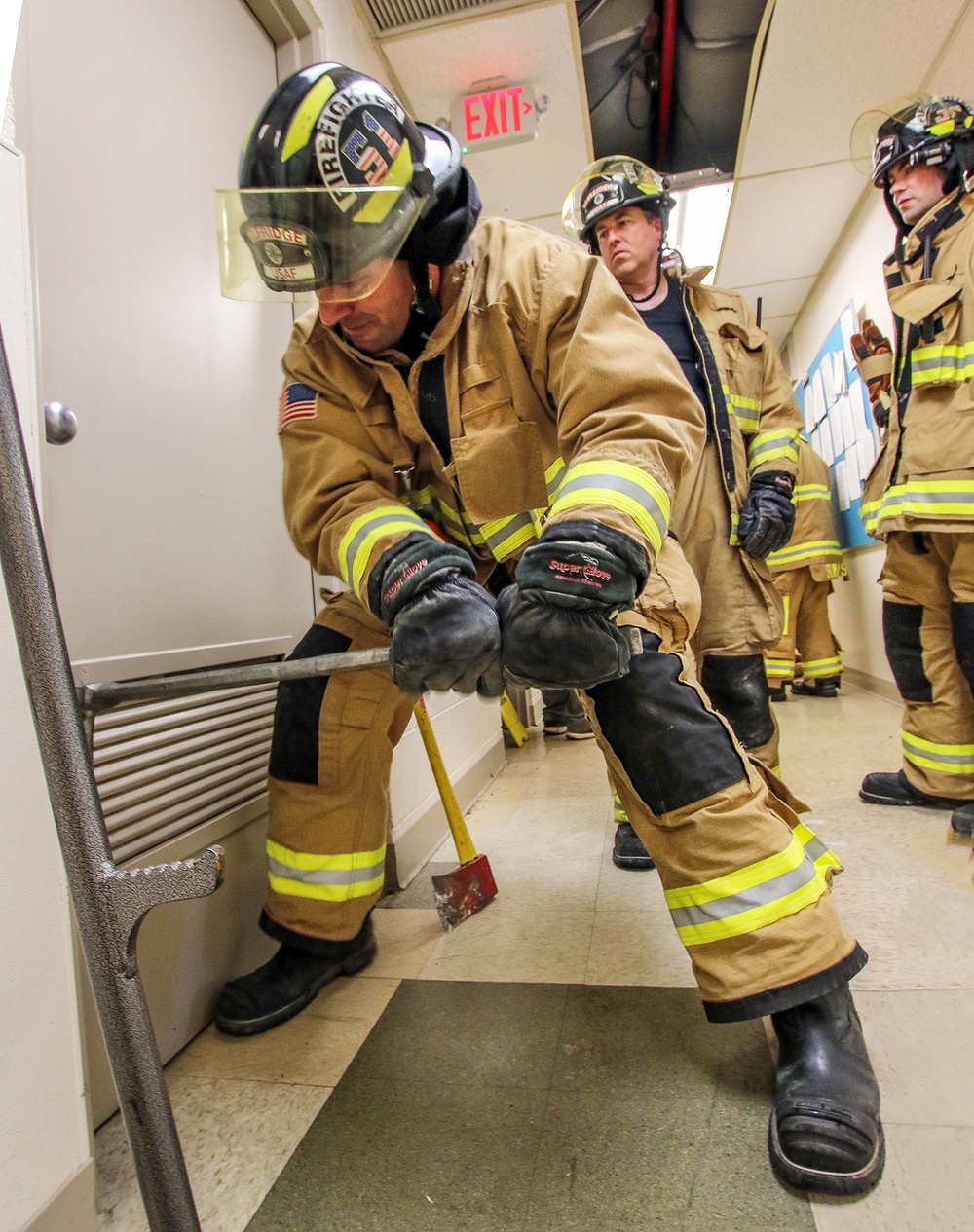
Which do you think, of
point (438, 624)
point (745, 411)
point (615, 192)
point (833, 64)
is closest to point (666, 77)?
point (833, 64)

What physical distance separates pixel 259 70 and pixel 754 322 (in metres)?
1.47

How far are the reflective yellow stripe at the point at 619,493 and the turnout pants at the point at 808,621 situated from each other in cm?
354

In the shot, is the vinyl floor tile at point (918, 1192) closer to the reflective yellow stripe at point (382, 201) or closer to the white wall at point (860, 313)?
the reflective yellow stripe at point (382, 201)

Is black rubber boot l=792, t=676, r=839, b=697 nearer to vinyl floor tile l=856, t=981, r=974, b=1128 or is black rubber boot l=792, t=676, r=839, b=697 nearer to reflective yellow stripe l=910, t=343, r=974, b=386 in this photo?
reflective yellow stripe l=910, t=343, r=974, b=386

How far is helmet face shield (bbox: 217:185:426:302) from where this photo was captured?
93 centimetres

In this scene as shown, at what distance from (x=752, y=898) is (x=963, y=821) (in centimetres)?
112

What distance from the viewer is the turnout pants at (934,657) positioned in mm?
1845

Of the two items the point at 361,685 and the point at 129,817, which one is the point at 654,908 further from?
the point at 129,817

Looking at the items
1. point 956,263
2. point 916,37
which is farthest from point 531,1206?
point 916,37

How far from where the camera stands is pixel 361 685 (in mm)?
1224

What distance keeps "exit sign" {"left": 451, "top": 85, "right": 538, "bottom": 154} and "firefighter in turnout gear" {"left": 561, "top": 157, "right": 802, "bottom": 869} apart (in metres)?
1.01

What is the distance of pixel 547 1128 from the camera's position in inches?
34.0

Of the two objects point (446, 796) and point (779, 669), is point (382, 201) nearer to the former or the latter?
point (446, 796)

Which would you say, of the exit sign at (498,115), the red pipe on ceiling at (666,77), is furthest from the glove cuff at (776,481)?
the red pipe on ceiling at (666,77)
